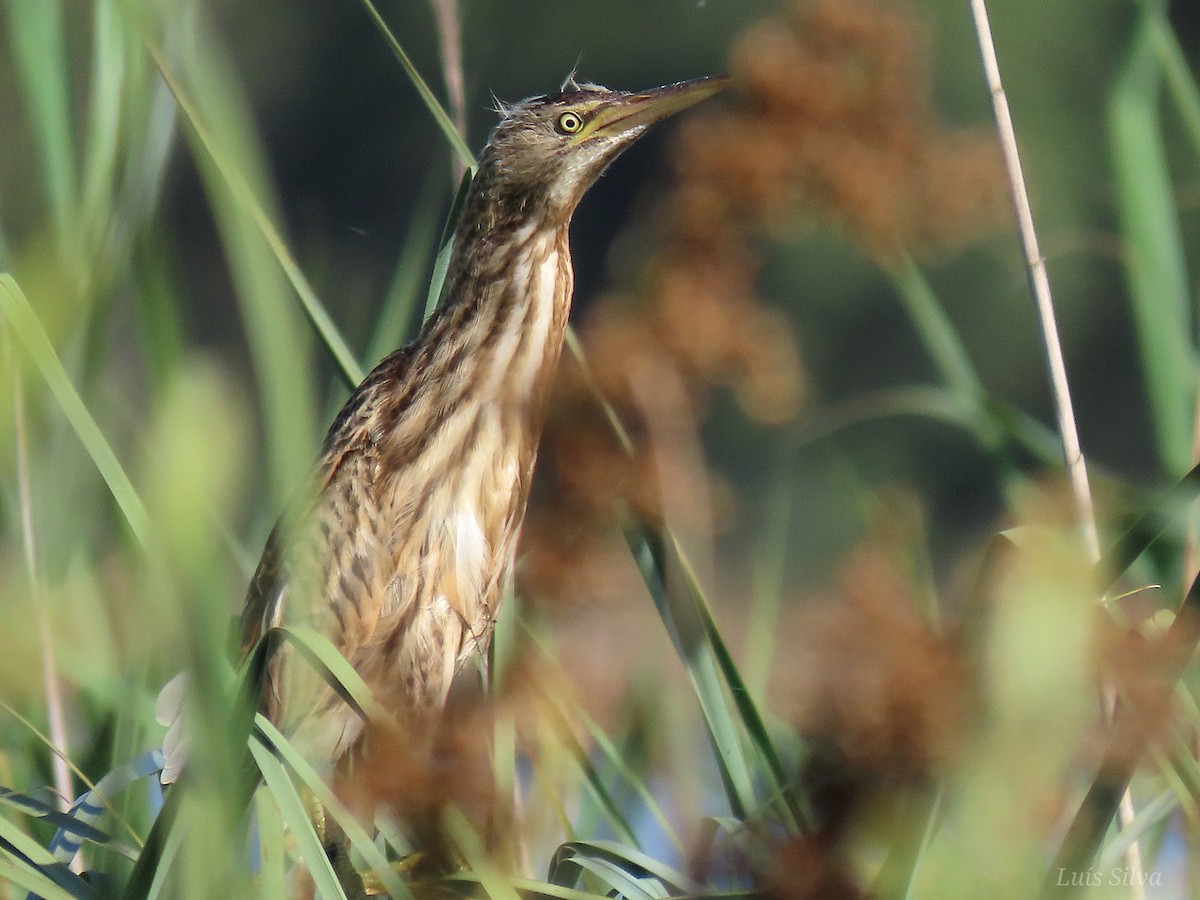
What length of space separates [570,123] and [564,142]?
18 millimetres

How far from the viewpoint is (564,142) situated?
1.25 m

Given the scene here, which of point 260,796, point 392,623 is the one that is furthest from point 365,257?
point 260,796

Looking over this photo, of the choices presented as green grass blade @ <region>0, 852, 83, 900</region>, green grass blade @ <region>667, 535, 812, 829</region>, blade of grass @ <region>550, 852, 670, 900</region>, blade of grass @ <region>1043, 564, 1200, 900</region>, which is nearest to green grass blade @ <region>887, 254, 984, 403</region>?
green grass blade @ <region>667, 535, 812, 829</region>

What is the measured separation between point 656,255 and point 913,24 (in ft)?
0.47

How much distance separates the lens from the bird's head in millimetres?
1231

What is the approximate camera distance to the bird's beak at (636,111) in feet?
3.72

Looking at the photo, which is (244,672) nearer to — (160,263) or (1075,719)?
(1075,719)

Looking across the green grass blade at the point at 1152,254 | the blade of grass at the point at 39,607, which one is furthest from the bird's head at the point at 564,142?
the blade of grass at the point at 39,607

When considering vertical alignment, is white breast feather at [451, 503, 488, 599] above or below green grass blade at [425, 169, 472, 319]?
below

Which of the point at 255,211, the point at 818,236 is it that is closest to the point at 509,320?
the point at 255,211

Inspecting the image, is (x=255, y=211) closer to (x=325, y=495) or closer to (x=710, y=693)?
(x=710, y=693)

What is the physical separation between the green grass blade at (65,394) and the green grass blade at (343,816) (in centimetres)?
10

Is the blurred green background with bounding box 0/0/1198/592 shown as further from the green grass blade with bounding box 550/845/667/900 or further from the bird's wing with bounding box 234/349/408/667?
the green grass blade with bounding box 550/845/667/900

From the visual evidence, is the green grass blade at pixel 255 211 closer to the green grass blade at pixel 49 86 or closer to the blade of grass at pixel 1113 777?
the green grass blade at pixel 49 86
